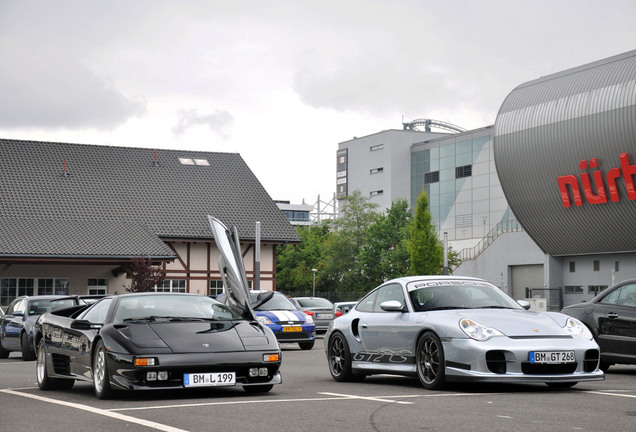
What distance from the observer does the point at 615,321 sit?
1455 centimetres

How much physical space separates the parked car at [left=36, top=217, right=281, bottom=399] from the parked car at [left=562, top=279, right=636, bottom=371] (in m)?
5.44

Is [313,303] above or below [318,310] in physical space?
above

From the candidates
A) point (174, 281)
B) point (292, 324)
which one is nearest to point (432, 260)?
point (174, 281)

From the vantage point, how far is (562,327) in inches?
445

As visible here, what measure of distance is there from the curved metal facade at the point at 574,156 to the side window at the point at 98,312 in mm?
Result: 40213

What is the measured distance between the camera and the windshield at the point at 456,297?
12070 millimetres

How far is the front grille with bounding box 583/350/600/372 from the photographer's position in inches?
433

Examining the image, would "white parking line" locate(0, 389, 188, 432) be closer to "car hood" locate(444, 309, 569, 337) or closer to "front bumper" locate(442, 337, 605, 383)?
"front bumper" locate(442, 337, 605, 383)

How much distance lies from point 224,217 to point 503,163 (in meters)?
16.0

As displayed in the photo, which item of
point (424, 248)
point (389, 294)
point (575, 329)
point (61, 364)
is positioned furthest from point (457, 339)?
point (424, 248)

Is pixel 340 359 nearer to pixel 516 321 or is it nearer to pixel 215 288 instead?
pixel 516 321

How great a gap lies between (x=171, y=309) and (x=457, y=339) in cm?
320

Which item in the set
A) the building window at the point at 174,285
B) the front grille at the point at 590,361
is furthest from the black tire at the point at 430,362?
the building window at the point at 174,285

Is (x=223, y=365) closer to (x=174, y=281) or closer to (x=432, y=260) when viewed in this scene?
(x=174, y=281)
